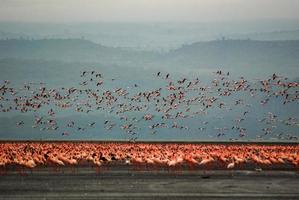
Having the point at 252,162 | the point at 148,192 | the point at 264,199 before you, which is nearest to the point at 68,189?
the point at 148,192

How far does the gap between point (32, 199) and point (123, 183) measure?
11.2 meters

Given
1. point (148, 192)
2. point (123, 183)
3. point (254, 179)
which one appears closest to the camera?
point (148, 192)

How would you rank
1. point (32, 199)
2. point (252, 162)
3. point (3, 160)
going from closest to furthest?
point (32, 199)
point (3, 160)
point (252, 162)

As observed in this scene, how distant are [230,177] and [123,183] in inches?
393

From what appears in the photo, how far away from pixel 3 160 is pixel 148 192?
22400 millimetres

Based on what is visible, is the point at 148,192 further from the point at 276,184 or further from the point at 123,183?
the point at 276,184

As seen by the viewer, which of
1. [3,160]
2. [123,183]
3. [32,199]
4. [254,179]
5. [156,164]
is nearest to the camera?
[32,199]

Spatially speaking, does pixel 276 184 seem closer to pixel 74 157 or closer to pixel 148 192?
pixel 148 192

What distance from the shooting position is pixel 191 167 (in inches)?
3105

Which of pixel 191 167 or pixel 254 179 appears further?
pixel 191 167

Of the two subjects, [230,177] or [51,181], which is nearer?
[51,181]

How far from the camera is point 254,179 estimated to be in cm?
6681

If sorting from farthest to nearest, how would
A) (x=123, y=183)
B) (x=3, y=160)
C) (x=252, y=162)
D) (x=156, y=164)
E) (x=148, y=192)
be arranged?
(x=252, y=162)
(x=156, y=164)
(x=3, y=160)
(x=123, y=183)
(x=148, y=192)

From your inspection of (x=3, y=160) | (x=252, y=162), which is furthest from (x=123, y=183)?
(x=252, y=162)
